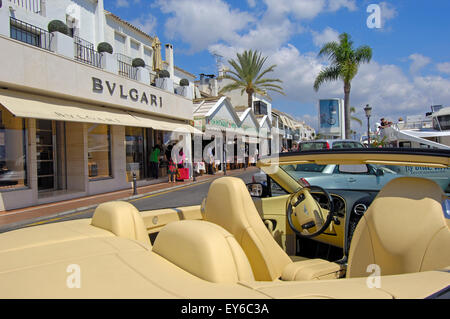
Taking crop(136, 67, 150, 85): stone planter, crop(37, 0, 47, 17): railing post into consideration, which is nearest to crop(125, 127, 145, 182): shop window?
crop(136, 67, 150, 85): stone planter

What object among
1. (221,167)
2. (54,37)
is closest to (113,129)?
(54,37)

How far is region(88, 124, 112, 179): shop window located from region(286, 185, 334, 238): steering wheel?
10671 mm

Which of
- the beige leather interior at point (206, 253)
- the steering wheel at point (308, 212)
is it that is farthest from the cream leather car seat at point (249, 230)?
the steering wheel at point (308, 212)

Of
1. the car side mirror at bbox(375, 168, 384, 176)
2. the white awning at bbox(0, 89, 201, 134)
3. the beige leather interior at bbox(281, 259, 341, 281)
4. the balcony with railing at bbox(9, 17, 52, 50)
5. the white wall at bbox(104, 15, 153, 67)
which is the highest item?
the white wall at bbox(104, 15, 153, 67)

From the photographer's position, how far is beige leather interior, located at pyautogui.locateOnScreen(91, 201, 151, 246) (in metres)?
2.03

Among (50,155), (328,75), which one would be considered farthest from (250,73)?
(50,155)

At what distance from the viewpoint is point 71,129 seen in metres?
11.8

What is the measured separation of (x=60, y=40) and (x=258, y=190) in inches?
384

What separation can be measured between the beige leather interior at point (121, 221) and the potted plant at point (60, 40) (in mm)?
9911

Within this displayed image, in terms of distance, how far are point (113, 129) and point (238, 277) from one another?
1295cm

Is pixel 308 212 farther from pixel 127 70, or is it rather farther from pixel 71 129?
pixel 127 70

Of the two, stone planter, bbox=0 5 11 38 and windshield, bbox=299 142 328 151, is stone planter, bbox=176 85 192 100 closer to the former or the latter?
windshield, bbox=299 142 328 151

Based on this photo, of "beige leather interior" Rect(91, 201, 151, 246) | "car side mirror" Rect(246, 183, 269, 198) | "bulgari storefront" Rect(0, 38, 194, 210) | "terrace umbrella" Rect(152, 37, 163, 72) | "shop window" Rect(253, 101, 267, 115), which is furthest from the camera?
"shop window" Rect(253, 101, 267, 115)

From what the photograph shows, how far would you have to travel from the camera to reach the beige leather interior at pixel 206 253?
4.21 feet
